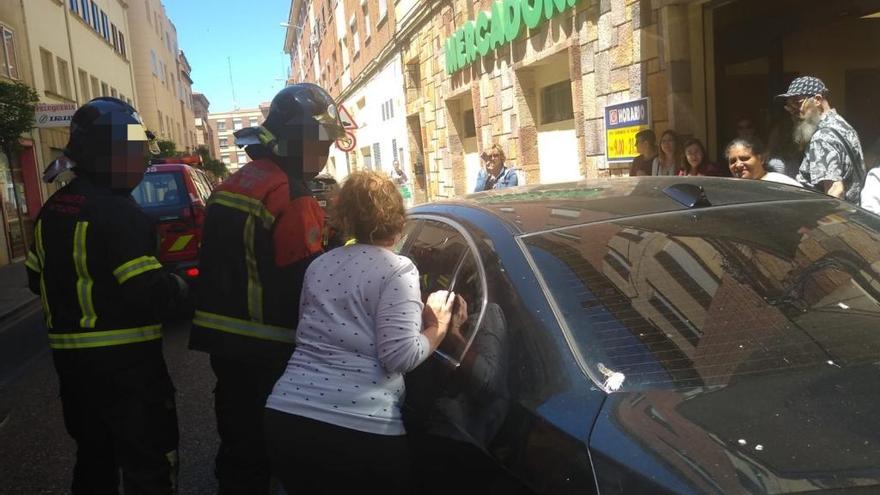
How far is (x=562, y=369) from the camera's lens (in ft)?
5.12

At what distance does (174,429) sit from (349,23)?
25319 millimetres

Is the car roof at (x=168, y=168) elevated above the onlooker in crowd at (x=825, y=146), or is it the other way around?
the car roof at (x=168, y=168)

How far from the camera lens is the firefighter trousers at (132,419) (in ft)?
7.25

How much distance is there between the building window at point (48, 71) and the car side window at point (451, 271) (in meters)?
17.8

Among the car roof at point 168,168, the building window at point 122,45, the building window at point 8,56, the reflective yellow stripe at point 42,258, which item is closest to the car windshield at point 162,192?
the car roof at point 168,168

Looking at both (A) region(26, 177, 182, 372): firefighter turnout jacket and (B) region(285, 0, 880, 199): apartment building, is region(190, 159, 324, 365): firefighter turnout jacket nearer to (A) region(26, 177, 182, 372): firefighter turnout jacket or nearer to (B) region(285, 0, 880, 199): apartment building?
(A) region(26, 177, 182, 372): firefighter turnout jacket

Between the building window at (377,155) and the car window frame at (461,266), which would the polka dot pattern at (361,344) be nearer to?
the car window frame at (461,266)

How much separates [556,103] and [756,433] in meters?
9.32

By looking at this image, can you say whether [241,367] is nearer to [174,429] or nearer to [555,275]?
[174,429]

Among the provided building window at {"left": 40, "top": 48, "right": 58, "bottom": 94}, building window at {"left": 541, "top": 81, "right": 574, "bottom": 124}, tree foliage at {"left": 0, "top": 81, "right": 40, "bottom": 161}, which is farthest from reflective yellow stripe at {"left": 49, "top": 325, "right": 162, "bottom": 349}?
building window at {"left": 40, "top": 48, "right": 58, "bottom": 94}

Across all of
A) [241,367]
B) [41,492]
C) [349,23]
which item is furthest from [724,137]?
[349,23]

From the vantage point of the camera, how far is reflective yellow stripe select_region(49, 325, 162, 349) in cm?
220

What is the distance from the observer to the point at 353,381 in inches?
69.3

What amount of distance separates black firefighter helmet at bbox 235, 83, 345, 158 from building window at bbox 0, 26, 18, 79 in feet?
47.8
